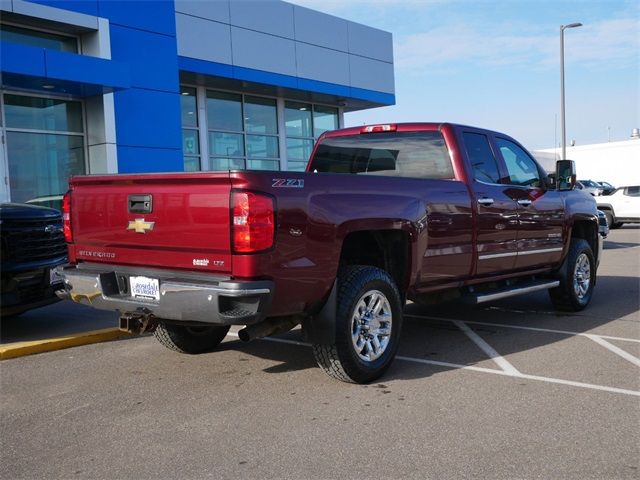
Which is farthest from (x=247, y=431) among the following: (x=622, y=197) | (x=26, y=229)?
(x=622, y=197)

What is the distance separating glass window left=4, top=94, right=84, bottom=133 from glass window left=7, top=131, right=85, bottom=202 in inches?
7.7

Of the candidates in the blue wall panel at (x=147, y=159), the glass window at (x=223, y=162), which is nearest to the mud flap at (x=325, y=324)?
the blue wall panel at (x=147, y=159)

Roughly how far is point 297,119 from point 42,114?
9.43 meters

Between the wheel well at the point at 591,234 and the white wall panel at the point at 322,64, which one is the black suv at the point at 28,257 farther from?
the white wall panel at the point at 322,64

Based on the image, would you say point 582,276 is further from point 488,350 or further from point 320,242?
point 320,242

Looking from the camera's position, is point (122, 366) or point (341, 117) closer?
point (122, 366)

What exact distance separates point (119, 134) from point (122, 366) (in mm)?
10152

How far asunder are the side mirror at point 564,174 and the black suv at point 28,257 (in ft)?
17.8

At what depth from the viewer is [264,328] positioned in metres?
4.48

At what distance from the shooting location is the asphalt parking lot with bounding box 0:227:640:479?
134 inches

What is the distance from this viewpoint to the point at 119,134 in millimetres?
14602

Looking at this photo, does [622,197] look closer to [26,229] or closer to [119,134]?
[119,134]

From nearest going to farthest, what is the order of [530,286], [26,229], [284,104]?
[26,229] < [530,286] < [284,104]

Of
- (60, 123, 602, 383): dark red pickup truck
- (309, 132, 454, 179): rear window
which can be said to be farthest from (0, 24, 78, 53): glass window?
(60, 123, 602, 383): dark red pickup truck
